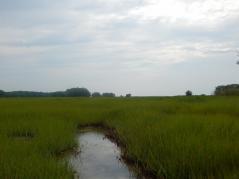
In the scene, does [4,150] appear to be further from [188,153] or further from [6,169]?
[188,153]

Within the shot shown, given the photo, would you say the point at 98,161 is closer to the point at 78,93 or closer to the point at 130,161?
the point at 130,161

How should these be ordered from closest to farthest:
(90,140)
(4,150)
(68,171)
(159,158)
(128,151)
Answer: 1. (68,171)
2. (159,158)
3. (4,150)
4. (128,151)
5. (90,140)

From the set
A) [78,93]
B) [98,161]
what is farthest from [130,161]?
[78,93]

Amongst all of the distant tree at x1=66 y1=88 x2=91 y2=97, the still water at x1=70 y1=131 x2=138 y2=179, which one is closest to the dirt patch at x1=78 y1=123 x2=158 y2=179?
the still water at x1=70 y1=131 x2=138 y2=179

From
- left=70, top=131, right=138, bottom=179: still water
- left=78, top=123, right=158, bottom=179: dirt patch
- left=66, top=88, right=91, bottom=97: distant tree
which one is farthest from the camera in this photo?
left=66, top=88, right=91, bottom=97: distant tree

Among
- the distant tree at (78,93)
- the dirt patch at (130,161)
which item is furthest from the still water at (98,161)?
the distant tree at (78,93)

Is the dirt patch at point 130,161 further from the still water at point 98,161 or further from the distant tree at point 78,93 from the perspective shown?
the distant tree at point 78,93

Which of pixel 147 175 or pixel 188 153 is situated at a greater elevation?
pixel 188 153

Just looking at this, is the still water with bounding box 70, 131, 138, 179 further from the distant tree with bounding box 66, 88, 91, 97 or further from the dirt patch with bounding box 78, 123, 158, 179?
the distant tree with bounding box 66, 88, 91, 97

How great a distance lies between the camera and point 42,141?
7.69 m

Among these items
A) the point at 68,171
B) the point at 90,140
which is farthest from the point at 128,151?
the point at 90,140

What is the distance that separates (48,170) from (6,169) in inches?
22.7

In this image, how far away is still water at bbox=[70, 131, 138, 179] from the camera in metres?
6.12

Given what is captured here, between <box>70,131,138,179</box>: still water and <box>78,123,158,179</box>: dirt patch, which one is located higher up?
<box>78,123,158,179</box>: dirt patch
